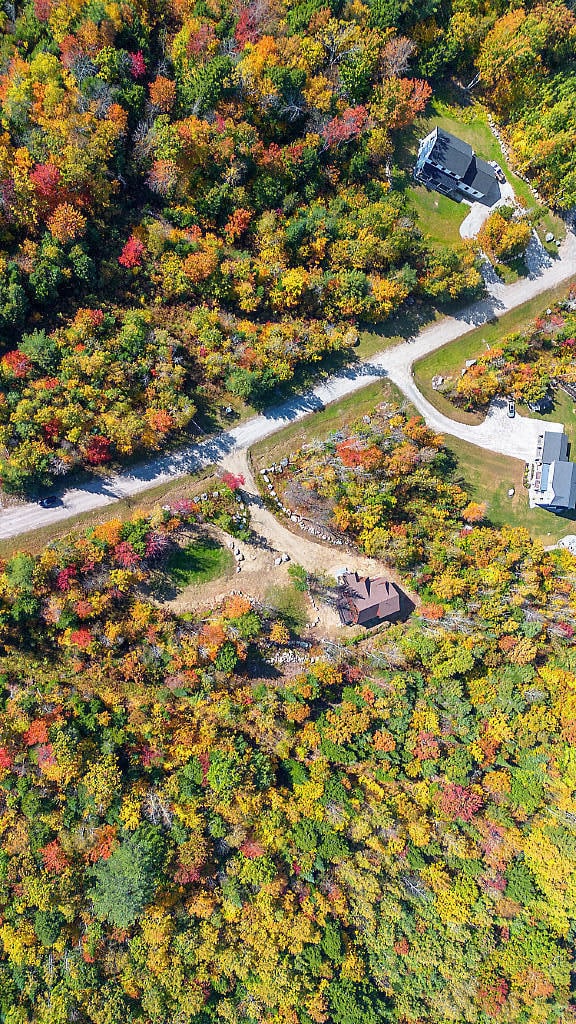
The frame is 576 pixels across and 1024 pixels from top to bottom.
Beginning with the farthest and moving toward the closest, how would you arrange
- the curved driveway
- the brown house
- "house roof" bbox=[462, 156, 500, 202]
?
"house roof" bbox=[462, 156, 500, 202] < the brown house < the curved driveway

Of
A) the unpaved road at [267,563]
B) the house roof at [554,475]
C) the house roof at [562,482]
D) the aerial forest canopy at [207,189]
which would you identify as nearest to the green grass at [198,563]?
the unpaved road at [267,563]

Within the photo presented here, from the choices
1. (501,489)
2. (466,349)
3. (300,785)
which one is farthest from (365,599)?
(466,349)

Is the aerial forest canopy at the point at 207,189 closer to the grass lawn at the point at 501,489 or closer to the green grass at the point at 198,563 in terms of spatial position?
the green grass at the point at 198,563

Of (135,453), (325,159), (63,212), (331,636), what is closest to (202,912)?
(331,636)

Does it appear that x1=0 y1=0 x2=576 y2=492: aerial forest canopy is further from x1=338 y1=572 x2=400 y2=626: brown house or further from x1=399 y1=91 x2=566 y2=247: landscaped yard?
x1=338 y1=572 x2=400 y2=626: brown house

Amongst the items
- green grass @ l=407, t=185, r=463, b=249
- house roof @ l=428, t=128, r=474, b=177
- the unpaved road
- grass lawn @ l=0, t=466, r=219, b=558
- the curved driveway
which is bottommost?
the unpaved road

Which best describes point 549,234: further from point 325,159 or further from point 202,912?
point 202,912

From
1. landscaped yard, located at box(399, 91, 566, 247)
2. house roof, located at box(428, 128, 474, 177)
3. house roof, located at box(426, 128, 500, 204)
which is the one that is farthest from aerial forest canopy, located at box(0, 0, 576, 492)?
house roof, located at box(426, 128, 500, 204)

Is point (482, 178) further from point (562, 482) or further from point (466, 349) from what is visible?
point (562, 482)
